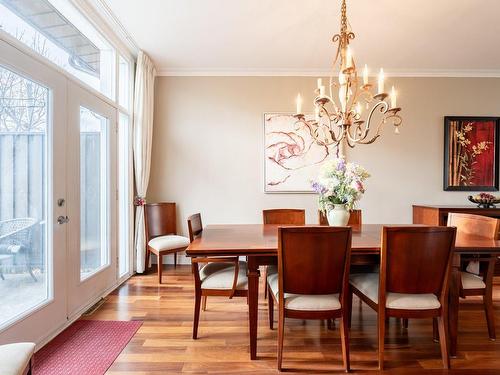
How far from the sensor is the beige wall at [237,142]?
4.16 meters

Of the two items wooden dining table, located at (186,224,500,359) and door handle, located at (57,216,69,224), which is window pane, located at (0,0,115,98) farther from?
wooden dining table, located at (186,224,500,359)

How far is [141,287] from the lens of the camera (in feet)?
11.0

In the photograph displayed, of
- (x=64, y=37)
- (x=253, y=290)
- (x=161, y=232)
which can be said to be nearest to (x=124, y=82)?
(x=64, y=37)

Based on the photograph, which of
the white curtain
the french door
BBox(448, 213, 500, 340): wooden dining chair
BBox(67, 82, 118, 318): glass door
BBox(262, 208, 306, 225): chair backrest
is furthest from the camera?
the white curtain

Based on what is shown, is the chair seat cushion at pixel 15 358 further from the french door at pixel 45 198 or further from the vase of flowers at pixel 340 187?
the vase of flowers at pixel 340 187

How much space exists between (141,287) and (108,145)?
1.60 m

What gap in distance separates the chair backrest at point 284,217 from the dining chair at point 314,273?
126 centimetres

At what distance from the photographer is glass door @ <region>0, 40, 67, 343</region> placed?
1.83 metres

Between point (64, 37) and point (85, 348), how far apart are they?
2.48m

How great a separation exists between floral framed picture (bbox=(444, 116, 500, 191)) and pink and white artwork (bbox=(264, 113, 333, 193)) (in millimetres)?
1700

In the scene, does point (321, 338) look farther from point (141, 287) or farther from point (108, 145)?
point (108, 145)

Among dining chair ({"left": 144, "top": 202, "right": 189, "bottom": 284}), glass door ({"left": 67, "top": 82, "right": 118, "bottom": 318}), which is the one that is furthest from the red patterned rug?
dining chair ({"left": 144, "top": 202, "right": 189, "bottom": 284})

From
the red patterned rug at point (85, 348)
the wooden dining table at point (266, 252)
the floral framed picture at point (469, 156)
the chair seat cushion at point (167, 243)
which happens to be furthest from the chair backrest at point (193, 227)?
the floral framed picture at point (469, 156)

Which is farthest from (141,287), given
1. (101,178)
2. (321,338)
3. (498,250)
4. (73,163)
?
(498,250)
